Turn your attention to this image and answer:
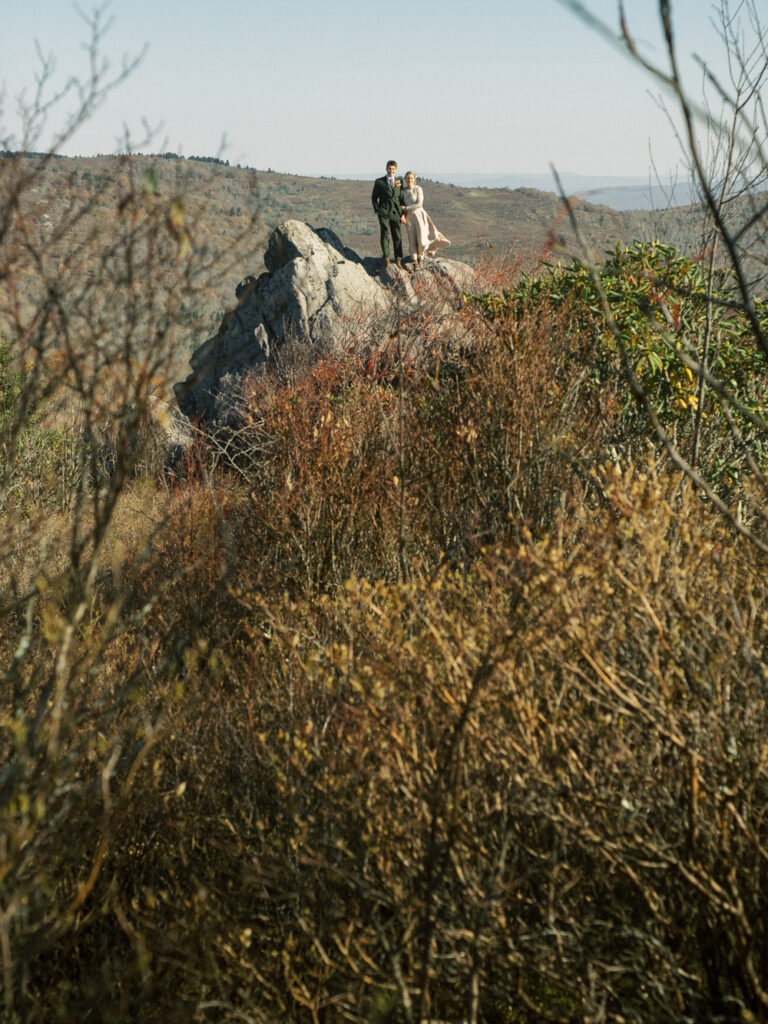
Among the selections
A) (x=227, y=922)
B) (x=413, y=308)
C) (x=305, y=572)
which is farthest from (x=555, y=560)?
(x=413, y=308)

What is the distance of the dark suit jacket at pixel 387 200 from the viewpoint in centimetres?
1755

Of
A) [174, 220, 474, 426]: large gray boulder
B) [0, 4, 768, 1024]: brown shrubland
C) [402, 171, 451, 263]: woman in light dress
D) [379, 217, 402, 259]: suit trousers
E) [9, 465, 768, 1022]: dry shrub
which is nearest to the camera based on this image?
[0, 4, 768, 1024]: brown shrubland

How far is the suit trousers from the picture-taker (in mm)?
17780

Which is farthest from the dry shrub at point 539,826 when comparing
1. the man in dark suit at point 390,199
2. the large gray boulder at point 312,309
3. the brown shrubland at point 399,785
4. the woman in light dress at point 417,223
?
the woman in light dress at point 417,223

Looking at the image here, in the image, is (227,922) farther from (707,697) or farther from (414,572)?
(414,572)

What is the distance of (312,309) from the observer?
16594mm

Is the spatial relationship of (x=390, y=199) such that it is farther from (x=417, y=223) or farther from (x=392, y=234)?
(x=417, y=223)

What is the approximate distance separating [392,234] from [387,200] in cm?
67

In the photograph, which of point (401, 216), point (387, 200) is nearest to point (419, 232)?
point (401, 216)

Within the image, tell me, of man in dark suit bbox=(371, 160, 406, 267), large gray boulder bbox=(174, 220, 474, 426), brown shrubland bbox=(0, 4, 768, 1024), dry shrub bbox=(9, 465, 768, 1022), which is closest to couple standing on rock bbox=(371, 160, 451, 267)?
man in dark suit bbox=(371, 160, 406, 267)

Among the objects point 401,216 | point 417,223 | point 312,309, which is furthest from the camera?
point 417,223

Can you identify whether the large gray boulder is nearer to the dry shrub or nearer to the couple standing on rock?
the couple standing on rock

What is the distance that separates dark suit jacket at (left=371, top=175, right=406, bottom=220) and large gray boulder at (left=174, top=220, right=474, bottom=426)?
109 cm

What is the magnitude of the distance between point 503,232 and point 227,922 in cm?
6582
